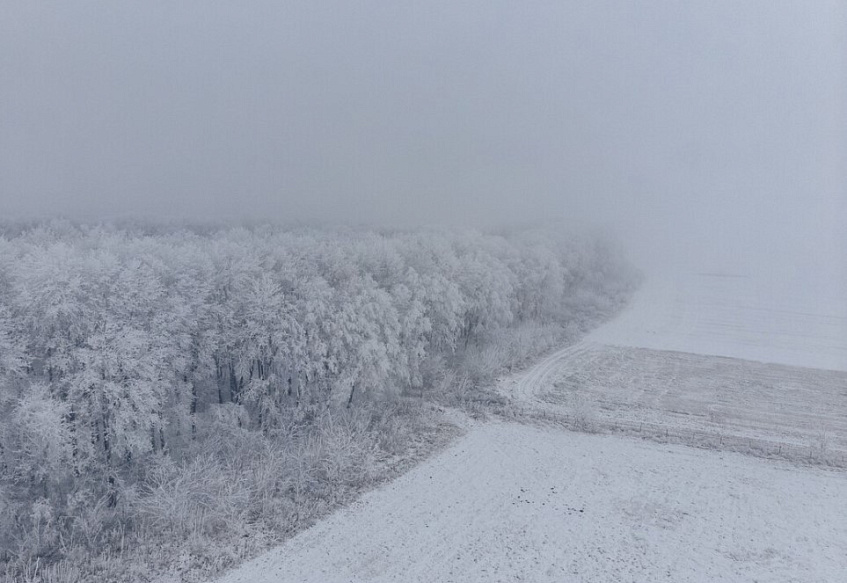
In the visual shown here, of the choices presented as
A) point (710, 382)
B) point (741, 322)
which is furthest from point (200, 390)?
point (741, 322)

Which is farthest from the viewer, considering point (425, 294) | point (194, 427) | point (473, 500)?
point (425, 294)

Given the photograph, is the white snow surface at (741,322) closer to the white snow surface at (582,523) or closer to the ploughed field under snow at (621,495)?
the ploughed field under snow at (621,495)

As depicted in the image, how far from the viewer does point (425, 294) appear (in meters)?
32.1

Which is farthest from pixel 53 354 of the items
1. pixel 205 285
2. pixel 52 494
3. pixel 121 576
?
pixel 121 576

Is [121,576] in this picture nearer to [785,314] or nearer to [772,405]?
[772,405]

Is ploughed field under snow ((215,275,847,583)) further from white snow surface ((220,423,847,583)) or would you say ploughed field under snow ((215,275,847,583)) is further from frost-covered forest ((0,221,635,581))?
frost-covered forest ((0,221,635,581))

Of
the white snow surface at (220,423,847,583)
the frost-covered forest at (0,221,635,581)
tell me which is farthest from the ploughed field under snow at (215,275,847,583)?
the frost-covered forest at (0,221,635,581)

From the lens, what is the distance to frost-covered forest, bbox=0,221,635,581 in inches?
656

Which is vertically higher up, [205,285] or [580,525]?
[205,285]

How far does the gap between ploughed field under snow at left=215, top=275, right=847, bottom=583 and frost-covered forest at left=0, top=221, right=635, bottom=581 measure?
7.85 ft

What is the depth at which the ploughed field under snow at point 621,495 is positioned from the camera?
16.0 m

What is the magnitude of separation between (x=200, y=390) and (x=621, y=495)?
19978mm

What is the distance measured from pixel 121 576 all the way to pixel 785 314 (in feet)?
210

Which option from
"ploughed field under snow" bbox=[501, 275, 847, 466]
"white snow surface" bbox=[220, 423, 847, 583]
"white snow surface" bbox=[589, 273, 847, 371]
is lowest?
"white snow surface" bbox=[220, 423, 847, 583]
